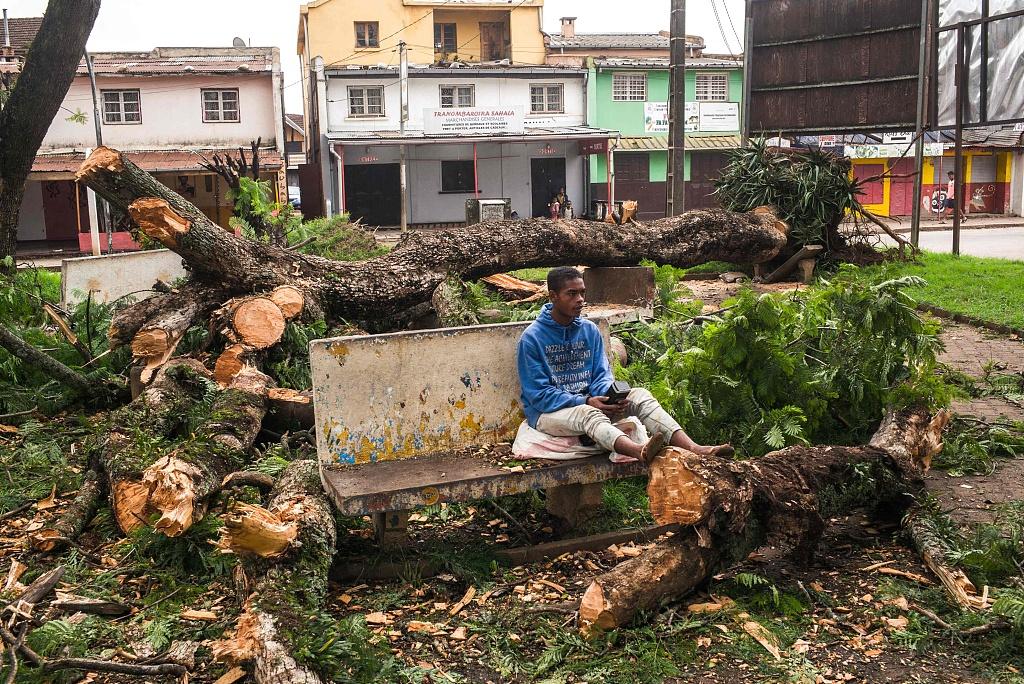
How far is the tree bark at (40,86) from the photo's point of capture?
9016mm

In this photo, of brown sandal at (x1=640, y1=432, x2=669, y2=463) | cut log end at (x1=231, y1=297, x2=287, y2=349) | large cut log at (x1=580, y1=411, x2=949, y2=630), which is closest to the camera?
large cut log at (x1=580, y1=411, x2=949, y2=630)

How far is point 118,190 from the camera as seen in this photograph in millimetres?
7406

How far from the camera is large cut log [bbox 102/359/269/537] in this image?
482 cm

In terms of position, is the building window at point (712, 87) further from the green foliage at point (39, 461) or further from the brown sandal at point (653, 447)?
the brown sandal at point (653, 447)

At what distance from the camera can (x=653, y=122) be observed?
36094 millimetres

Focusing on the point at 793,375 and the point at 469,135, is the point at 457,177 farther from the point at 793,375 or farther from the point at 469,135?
the point at 793,375

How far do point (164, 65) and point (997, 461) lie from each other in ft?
94.8

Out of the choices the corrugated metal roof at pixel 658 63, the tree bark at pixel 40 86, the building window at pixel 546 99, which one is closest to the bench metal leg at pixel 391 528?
the tree bark at pixel 40 86

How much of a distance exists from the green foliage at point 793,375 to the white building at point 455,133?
26.8 metres

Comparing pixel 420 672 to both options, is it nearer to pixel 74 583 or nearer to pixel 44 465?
pixel 74 583

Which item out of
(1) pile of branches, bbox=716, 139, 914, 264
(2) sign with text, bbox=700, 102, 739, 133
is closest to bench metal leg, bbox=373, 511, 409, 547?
(1) pile of branches, bbox=716, 139, 914, 264

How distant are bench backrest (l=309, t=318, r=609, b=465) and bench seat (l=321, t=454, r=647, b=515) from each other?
139 mm

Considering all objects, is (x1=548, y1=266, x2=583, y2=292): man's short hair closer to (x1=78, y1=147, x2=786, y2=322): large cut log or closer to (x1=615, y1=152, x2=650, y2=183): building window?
(x1=78, y1=147, x2=786, y2=322): large cut log

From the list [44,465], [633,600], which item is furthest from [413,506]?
[44,465]
